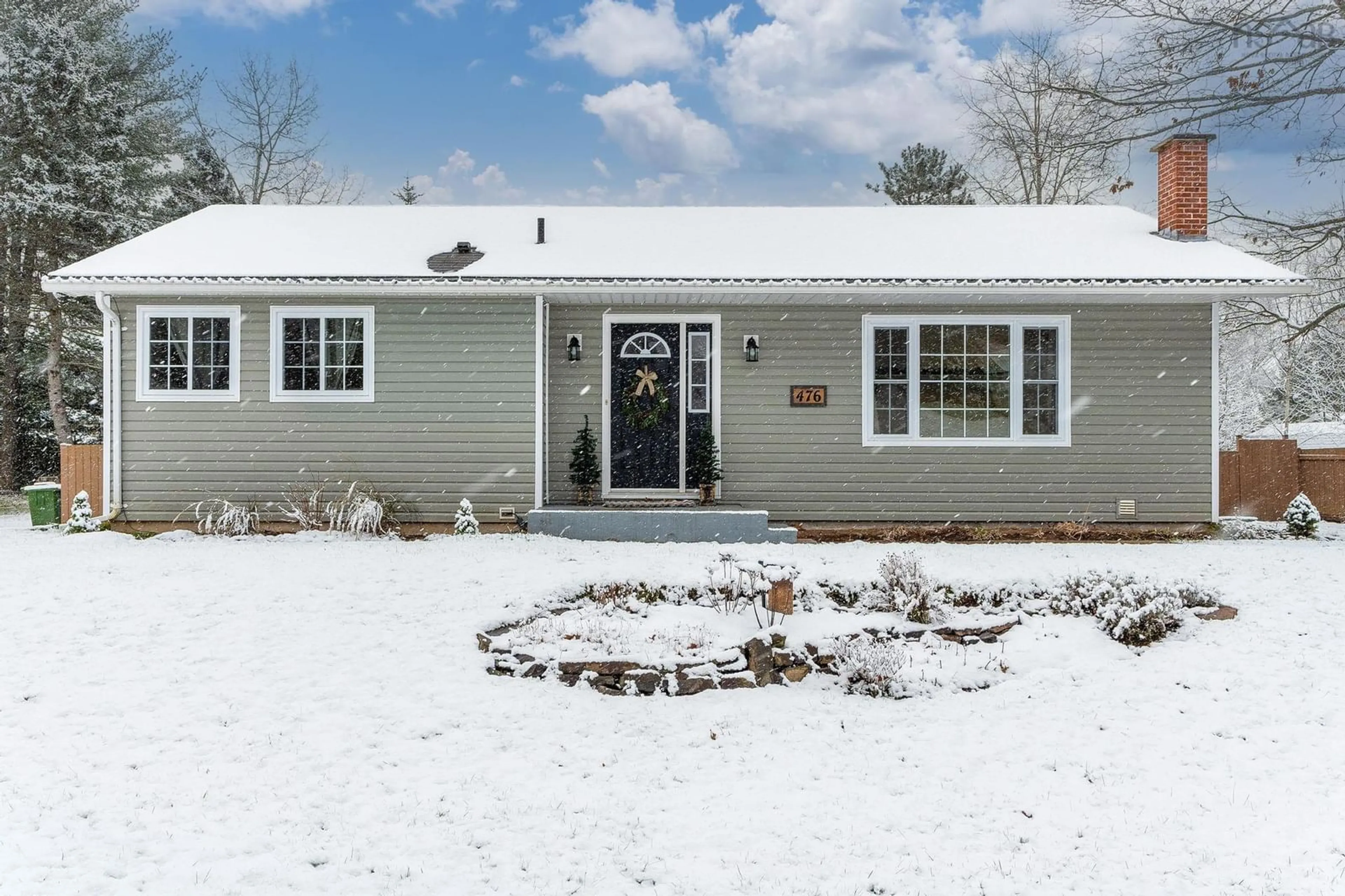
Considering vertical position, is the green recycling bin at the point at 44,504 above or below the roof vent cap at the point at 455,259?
below

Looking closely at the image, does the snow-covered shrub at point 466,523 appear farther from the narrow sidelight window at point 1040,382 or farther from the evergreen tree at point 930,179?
the evergreen tree at point 930,179

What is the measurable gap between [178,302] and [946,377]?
327 inches

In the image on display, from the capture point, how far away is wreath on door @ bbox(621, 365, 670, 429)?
9.77 metres

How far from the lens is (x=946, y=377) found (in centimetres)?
962

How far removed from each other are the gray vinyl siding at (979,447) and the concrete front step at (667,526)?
799 millimetres

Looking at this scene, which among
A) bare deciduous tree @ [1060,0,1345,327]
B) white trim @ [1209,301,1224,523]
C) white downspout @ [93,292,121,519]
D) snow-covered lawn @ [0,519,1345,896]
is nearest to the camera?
snow-covered lawn @ [0,519,1345,896]

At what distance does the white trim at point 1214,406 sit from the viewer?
9422 mm

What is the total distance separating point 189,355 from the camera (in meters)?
9.34

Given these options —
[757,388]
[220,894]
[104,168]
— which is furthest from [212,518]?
[104,168]

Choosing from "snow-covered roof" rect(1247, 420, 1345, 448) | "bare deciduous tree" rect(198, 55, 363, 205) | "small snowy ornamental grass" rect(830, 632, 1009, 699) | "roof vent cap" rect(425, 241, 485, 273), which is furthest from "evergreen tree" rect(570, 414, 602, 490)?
"bare deciduous tree" rect(198, 55, 363, 205)

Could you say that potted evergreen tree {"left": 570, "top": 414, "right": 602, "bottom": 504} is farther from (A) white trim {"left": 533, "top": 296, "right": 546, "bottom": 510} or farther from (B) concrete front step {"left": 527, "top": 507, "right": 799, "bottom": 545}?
(B) concrete front step {"left": 527, "top": 507, "right": 799, "bottom": 545}

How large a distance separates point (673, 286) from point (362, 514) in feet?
13.0

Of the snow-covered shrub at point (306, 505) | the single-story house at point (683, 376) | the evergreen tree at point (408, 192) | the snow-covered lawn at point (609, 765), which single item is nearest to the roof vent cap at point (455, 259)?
the single-story house at point (683, 376)

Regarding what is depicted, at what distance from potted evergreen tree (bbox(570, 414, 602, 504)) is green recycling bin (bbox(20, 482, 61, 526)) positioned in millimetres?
6357
